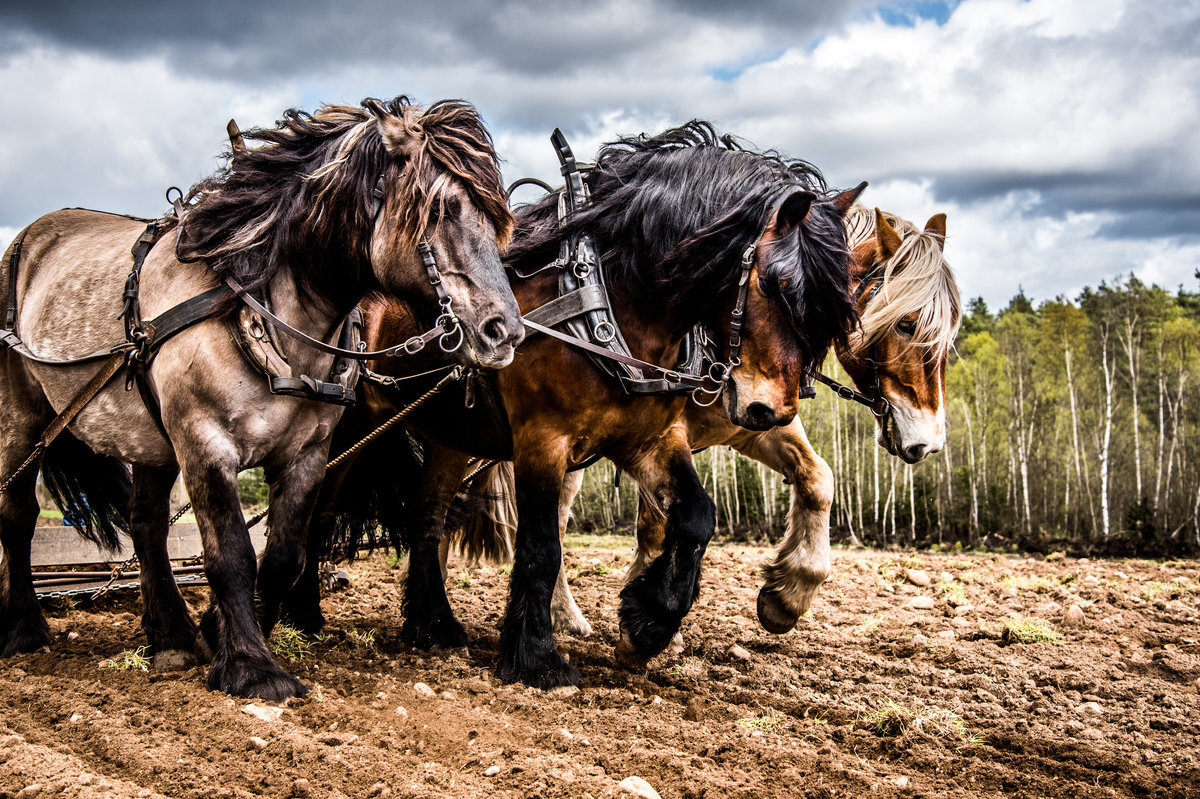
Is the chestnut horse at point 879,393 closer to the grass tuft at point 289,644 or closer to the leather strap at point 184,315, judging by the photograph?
the grass tuft at point 289,644

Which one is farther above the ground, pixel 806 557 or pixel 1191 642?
pixel 806 557

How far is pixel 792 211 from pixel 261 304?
223 cm

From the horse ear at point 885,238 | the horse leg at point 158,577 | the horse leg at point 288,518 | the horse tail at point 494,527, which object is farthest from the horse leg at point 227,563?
the horse ear at point 885,238

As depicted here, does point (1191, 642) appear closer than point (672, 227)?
No

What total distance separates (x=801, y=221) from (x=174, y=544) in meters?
4.97

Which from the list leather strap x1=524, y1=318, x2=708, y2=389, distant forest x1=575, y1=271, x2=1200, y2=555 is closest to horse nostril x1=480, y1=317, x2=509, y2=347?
leather strap x1=524, y1=318, x2=708, y2=389

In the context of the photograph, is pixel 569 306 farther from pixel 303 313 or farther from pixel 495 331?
pixel 303 313

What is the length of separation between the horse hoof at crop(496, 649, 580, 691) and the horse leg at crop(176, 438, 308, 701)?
3.18 feet

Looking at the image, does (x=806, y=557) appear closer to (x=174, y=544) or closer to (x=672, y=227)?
(x=672, y=227)

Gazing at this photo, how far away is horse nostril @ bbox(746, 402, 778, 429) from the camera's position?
3953 mm

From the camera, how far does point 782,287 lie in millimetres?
3988

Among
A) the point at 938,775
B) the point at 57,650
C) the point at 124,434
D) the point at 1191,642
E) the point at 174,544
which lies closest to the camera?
the point at 938,775

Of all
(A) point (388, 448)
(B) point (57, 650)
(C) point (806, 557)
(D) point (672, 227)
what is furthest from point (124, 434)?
(C) point (806, 557)

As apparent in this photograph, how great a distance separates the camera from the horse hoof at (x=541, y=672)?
4.18m
